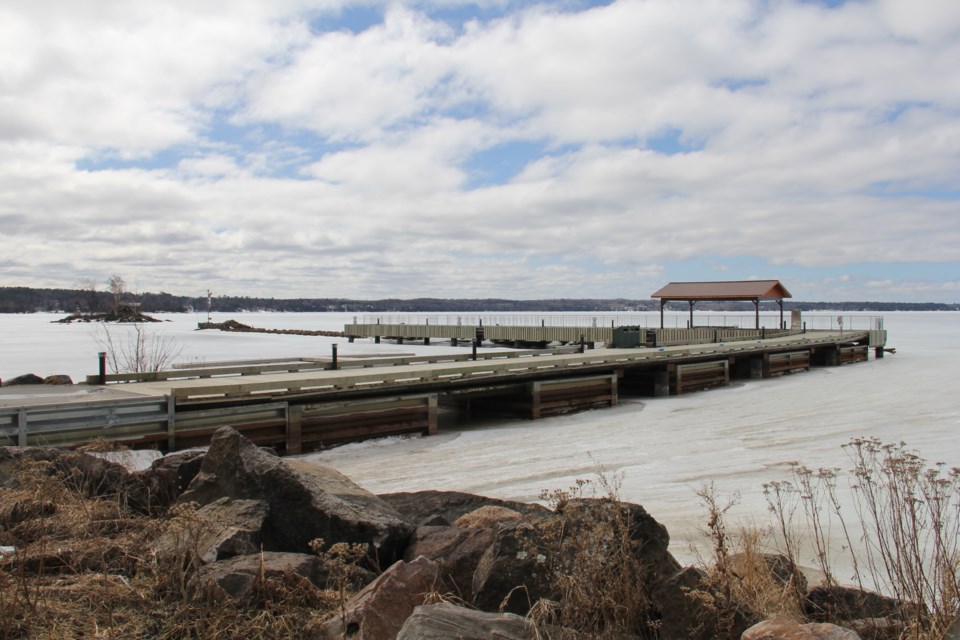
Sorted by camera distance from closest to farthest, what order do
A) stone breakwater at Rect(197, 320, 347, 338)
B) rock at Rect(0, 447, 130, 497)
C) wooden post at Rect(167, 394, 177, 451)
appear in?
rock at Rect(0, 447, 130, 497), wooden post at Rect(167, 394, 177, 451), stone breakwater at Rect(197, 320, 347, 338)

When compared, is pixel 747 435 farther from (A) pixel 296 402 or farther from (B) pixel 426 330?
(B) pixel 426 330

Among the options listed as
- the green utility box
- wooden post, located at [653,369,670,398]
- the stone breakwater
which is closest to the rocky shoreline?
wooden post, located at [653,369,670,398]

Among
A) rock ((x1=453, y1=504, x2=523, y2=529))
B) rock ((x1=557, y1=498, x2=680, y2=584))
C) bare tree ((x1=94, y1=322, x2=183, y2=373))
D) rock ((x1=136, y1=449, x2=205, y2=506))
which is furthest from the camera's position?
bare tree ((x1=94, y1=322, x2=183, y2=373))

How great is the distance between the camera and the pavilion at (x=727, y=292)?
4025 cm

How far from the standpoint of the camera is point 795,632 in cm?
348

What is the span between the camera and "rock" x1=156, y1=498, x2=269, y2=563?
4602mm

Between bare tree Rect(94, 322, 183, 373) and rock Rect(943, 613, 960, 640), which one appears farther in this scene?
bare tree Rect(94, 322, 183, 373)

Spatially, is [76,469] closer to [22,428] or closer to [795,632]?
[22,428]

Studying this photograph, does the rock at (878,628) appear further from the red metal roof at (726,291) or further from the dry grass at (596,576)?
the red metal roof at (726,291)

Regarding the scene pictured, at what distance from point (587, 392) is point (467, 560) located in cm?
1503

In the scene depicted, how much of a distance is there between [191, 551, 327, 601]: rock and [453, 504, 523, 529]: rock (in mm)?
1681

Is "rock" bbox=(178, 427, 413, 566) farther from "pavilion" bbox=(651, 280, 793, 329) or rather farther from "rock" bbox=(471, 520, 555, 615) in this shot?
"pavilion" bbox=(651, 280, 793, 329)

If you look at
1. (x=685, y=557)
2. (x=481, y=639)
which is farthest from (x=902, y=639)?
(x=685, y=557)

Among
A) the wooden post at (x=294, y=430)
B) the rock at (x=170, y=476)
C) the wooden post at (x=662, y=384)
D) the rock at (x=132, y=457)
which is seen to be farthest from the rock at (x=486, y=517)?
the wooden post at (x=662, y=384)
